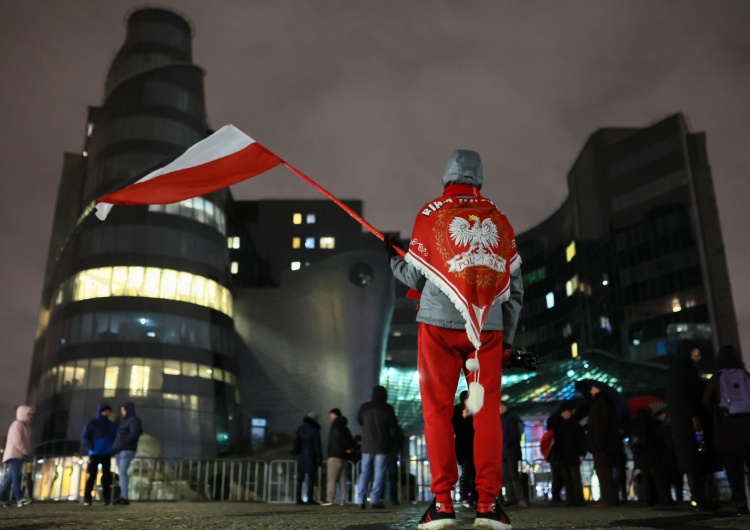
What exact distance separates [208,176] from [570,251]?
75.7m

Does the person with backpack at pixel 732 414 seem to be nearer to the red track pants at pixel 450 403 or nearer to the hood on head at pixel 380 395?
the red track pants at pixel 450 403

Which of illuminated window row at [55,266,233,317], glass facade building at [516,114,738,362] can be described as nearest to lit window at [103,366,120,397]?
illuminated window row at [55,266,233,317]

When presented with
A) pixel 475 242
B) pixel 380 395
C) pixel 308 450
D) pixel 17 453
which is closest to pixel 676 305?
pixel 308 450

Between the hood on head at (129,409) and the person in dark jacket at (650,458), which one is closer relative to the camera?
the person in dark jacket at (650,458)

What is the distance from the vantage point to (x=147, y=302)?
43438mm

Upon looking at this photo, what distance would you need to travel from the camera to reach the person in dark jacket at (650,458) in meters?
10.1

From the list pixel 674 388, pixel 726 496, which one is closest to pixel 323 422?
pixel 726 496

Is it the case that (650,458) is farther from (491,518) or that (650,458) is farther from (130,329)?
(130,329)

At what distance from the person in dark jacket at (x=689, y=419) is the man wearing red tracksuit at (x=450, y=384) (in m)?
4.37

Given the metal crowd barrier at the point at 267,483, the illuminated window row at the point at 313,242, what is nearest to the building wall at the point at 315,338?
the metal crowd barrier at the point at 267,483

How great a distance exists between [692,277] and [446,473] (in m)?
64.7

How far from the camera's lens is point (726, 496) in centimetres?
1335

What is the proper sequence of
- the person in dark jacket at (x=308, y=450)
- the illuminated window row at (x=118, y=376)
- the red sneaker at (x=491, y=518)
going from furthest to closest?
the illuminated window row at (x=118, y=376), the person in dark jacket at (x=308, y=450), the red sneaker at (x=491, y=518)

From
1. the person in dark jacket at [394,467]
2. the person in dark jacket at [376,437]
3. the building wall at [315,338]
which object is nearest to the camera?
the person in dark jacket at [376,437]
